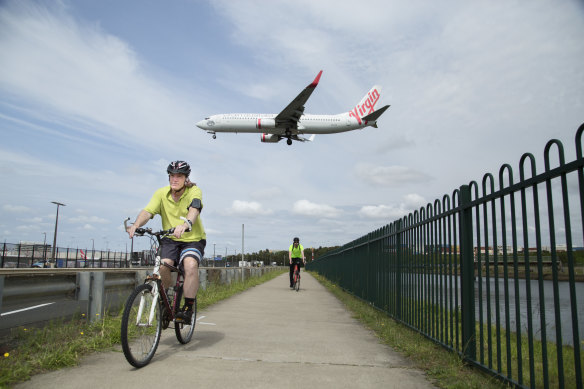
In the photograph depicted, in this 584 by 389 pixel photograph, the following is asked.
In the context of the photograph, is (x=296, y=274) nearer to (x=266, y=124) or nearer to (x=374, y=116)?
(x=266, y=124)

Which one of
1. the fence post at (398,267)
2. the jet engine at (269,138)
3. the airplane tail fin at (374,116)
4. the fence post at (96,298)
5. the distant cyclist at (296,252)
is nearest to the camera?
the fence post at (96,298)

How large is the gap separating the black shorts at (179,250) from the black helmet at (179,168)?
0.69 metres

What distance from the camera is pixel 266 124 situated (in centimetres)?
3244

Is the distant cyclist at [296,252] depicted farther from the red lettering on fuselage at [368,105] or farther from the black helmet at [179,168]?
the red lettering on fuselage at [368,105]

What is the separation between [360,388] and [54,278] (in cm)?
396

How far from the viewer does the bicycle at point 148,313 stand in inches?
155

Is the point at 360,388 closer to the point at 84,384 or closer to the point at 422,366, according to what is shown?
the point at 422,366

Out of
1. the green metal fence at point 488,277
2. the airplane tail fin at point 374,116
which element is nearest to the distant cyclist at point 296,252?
the green metal fence at point 488,277

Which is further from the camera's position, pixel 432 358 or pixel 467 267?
pixel 432 358

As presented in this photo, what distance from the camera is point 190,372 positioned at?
13.1 feet

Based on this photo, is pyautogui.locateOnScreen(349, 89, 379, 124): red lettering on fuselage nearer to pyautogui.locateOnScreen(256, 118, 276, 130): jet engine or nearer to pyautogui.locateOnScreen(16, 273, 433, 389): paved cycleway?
Result: pyautogui.locateOnScreen(256, 118, 276, 130): jet engine

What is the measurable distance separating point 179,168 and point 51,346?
212 centimetres

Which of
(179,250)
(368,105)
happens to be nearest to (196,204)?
(179,250)

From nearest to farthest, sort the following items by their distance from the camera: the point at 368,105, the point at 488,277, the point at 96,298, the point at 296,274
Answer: the point at 488,277
the point at 96,298
the point at 296,274
the point at 368,105
